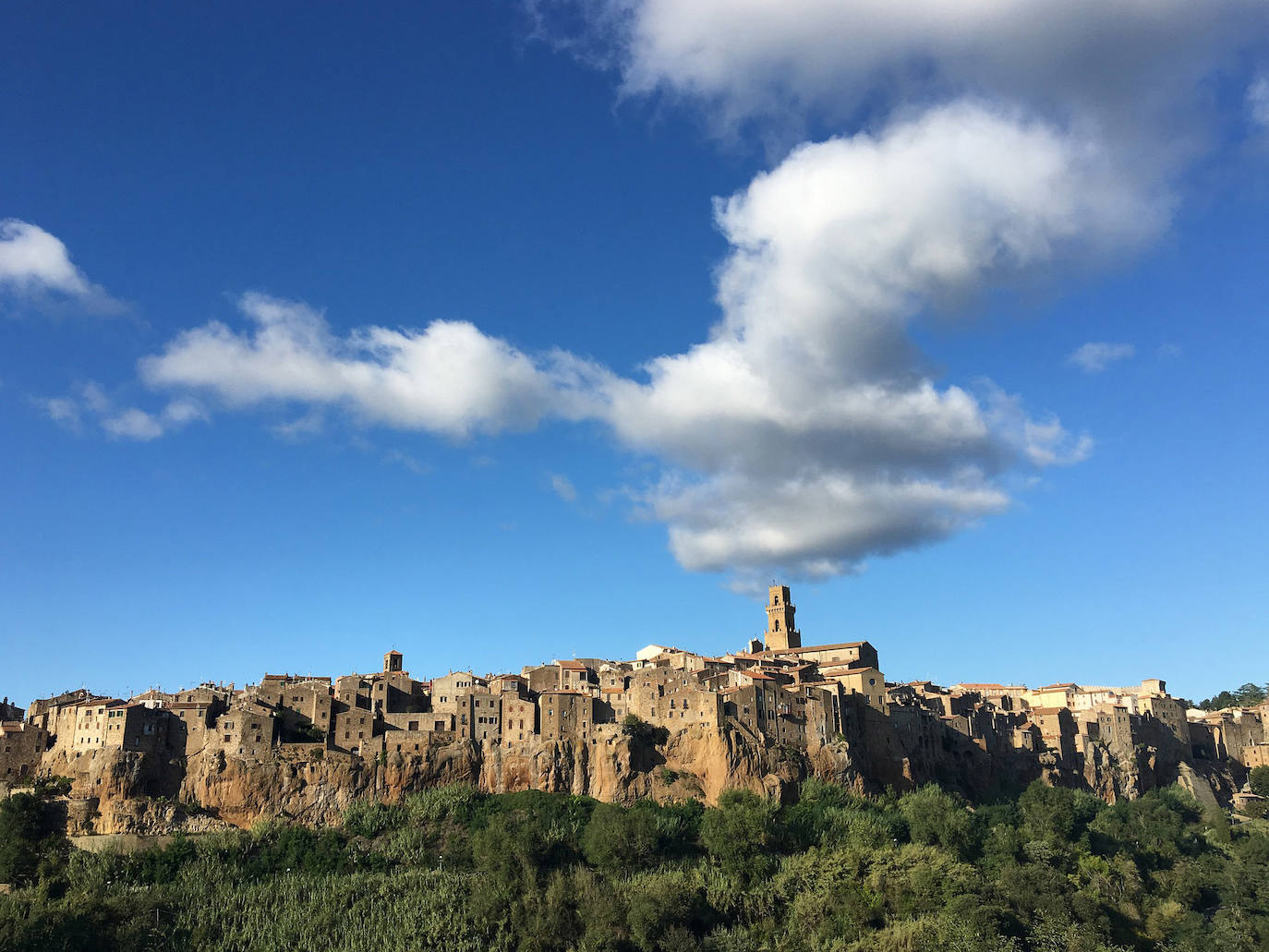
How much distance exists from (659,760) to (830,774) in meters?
13.0

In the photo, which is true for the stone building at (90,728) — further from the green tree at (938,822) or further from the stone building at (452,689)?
the green tree at (938,822)

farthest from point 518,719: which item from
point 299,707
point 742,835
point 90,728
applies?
point 90,728

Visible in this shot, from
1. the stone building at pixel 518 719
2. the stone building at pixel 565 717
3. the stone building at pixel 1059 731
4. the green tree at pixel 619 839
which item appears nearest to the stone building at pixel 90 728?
the stone building at pixel 518 719

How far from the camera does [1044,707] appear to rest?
116938 millimetres

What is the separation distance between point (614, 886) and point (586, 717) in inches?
601

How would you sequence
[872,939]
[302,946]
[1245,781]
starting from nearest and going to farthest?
[302,946]
[872,939]
[1245,781]

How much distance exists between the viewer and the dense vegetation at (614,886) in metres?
67.9

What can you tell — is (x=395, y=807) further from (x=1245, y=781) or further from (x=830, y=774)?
(x=1245, y=781)

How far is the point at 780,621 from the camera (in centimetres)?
13575

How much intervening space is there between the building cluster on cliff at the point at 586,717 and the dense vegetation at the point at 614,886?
18.4ft

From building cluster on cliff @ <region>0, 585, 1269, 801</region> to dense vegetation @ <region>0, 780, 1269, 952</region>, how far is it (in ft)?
18.4

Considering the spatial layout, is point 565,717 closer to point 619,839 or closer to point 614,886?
point 619,839

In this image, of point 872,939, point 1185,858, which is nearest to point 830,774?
point 872,939

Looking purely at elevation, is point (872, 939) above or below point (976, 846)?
below
